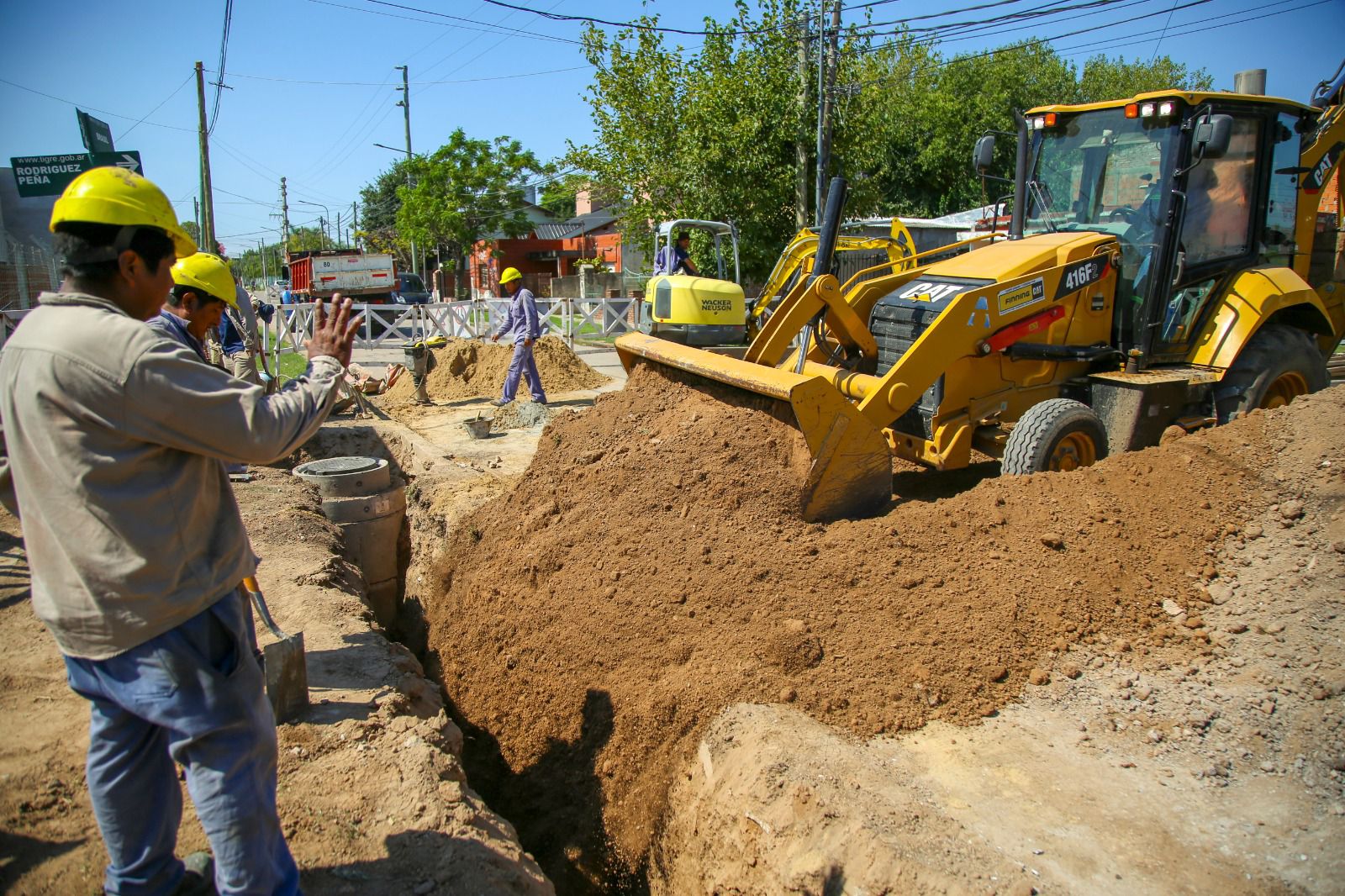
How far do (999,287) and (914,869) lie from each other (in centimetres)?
402

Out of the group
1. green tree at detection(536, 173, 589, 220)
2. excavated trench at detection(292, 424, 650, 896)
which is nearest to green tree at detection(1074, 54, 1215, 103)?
green tree at detection(536, 173, 589, 220)

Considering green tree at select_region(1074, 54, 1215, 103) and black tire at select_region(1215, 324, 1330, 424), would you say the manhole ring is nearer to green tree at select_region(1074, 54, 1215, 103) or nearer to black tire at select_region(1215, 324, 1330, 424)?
black tire at select_region(1215, 324, 1330, 424)

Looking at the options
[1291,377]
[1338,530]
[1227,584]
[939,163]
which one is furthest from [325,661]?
[939,163]

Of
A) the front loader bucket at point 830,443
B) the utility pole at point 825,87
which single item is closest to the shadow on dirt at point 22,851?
the front loader bucket at point 830,443

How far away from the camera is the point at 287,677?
3529 mm

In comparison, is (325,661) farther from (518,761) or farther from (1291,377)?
(1291,377)

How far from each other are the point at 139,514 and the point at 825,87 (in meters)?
16.0

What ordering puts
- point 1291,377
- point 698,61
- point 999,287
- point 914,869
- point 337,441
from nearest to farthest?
point 914,869
point 999,287
point 1291,377
point 337,441
point 698,61

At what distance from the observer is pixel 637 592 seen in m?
4.58

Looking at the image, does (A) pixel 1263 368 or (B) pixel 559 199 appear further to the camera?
(B) pixel 559 199

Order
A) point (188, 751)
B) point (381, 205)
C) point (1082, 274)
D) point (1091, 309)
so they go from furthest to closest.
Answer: point (381, 205) → point (1091, 309) → point (1082, 274) → point (188, 751)

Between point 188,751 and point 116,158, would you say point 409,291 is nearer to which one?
point 116,158

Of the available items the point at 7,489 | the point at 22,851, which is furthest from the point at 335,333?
the point at 22,851

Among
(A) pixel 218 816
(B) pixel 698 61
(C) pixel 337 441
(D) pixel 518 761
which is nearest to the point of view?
(A) pixel 218 816
